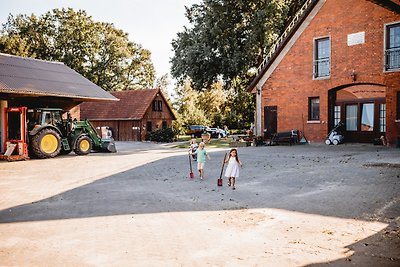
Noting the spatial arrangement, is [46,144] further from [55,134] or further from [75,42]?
[75,42]

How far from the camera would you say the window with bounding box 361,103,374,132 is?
2170 centimetres

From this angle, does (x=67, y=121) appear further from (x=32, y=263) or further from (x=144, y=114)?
(x=144, y=114)

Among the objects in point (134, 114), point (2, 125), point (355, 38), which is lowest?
point (2, 125)

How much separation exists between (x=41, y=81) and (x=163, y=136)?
17.2 m

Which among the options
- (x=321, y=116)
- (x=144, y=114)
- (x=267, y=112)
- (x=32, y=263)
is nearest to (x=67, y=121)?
(x=267, y=112)

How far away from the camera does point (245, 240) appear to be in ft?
17.4

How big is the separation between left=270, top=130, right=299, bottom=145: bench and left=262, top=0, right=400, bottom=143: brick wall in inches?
28.1

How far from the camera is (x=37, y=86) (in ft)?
65.5

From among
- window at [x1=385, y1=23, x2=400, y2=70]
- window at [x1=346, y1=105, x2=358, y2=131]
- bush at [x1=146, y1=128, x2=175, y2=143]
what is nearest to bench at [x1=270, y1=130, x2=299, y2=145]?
window at [x1=346, y1=105, x2=358, y2=131]

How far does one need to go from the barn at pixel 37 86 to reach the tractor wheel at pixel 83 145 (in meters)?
2.50

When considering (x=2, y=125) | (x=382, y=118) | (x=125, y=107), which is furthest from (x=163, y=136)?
(x=382, y=118)

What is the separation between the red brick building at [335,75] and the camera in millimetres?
20203

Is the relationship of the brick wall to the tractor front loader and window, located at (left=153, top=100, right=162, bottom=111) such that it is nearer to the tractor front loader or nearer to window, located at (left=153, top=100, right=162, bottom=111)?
the tractor front loader

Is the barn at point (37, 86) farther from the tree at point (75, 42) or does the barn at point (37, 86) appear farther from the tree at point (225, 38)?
the tree at point (75, 42)
